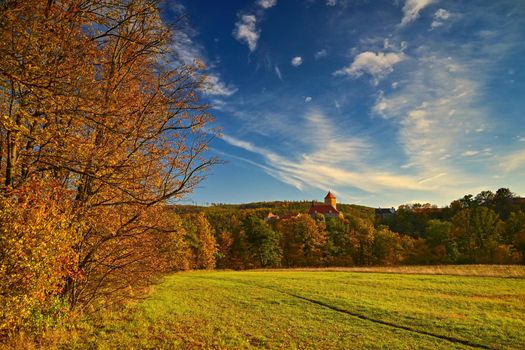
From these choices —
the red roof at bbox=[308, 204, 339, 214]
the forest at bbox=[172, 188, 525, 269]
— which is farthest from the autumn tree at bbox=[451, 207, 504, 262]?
the red roof at bbox=[308, 204, 339, 214]

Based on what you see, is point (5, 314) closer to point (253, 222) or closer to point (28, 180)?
point (28, 180)

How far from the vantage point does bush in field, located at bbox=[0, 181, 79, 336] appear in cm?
545

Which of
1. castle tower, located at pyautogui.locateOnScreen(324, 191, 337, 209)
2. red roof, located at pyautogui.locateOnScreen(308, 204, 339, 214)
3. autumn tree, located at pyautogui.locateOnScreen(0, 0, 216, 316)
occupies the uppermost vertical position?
castle tower, located at pyautogui.locateOnScreen(324, 191, 337, 209)

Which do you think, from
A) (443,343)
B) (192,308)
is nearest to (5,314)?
(192,308)

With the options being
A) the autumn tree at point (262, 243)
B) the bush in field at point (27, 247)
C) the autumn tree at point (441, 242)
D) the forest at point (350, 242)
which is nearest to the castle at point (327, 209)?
the forest at point (350, 242)

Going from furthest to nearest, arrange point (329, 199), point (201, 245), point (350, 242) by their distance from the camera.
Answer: point (329, 199) → point (350, 242) → point (201, 245)

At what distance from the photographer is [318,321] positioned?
13.6 metres

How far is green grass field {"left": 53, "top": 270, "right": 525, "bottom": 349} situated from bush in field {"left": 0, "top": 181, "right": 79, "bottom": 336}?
10.5ft

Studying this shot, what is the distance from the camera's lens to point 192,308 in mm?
15977

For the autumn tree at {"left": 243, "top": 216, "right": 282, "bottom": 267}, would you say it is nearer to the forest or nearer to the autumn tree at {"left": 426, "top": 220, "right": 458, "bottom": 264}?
the forest

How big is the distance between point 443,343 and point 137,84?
13091 mm

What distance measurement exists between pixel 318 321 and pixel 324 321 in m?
0.27

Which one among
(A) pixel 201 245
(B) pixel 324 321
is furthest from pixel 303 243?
(B) pixel 324 321

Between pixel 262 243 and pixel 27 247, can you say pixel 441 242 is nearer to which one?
pixel 262 243
